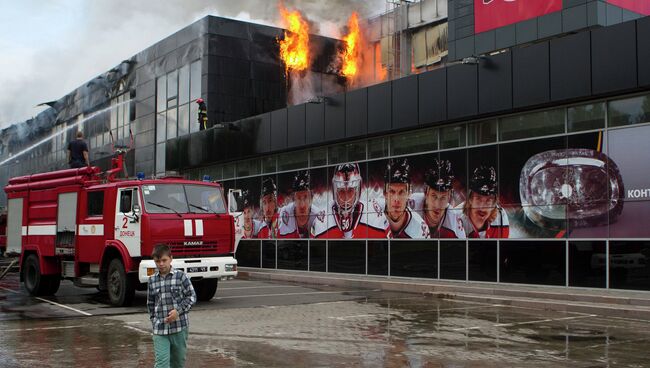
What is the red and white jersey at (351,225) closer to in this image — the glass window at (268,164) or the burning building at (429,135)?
the burning building at (429,135)

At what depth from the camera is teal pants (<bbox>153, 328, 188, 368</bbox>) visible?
5.70 meters

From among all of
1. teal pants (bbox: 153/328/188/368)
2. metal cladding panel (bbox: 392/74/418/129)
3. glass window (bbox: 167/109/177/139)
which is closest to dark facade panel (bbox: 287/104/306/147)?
metal cladding panel (bbox: 392/74/418/129)

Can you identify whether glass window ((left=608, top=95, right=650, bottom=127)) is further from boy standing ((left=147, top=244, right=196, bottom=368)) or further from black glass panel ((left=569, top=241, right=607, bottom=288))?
boy standing ((left=147, top=244, right=196, bottom=368))

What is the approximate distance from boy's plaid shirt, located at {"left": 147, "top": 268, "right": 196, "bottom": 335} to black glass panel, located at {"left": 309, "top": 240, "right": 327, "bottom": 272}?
17.5 m

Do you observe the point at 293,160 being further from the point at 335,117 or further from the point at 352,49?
the point at 352,49

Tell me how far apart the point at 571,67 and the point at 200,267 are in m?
10.1

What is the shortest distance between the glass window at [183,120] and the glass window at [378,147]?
1245cm

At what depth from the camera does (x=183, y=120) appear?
3142 cm

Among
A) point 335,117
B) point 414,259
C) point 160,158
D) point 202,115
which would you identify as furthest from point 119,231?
point 160,158

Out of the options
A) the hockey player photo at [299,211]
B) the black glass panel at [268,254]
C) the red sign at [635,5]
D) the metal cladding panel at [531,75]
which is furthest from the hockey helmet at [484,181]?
the black glass panel at [268,254]

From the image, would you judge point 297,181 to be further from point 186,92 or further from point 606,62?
point 606,62

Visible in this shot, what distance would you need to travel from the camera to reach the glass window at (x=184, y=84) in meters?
31.2

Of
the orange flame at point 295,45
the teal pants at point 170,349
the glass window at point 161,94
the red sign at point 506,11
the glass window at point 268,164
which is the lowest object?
the teal pants at point 170,349

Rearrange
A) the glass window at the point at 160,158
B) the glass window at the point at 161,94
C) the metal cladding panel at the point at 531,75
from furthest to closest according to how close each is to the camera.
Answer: the glass window at the point at 161,94
the glass window at the point at 160,158
the metal cladding panel at the point at 531,75
